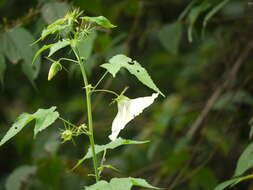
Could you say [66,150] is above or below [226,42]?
below

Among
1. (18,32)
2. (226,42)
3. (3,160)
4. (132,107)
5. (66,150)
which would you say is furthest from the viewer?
(3,160)

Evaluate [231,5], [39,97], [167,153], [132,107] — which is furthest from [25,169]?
[231,5]

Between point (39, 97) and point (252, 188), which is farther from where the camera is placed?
point (39, 97)

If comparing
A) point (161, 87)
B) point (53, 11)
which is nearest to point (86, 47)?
point (53, 11)

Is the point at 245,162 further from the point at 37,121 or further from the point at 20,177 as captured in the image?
the point at 20,177

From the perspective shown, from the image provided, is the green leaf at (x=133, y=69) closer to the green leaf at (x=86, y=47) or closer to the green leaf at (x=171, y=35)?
the green leaf at (x=86, y=47)

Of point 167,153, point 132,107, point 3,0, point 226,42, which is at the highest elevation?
point 3,0

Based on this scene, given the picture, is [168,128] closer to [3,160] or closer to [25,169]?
[25,169]
